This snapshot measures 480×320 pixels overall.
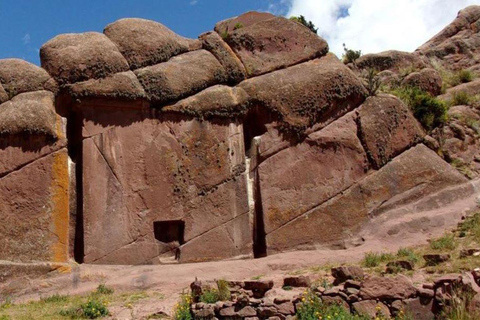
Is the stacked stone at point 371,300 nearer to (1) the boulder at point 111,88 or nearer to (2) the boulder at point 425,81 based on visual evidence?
(1) the boulder at point 111,88

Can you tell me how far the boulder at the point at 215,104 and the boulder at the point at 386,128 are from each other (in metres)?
3.50

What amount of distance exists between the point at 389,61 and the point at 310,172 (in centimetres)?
897

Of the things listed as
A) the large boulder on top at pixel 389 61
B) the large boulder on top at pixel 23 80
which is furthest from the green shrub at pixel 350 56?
the large boulder on top at pixel 23 80

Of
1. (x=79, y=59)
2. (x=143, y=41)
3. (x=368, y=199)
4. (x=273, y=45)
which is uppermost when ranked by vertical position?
(x=143, y=41)

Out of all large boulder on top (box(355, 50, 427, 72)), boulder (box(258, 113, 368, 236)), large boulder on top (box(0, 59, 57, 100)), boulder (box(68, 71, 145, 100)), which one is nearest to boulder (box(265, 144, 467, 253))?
boulder (box(258, 113, 368, 236))

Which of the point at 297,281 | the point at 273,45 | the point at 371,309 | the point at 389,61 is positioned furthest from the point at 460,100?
the point at 371,309

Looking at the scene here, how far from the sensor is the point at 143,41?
17438mm

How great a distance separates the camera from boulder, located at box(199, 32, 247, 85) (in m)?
17.8

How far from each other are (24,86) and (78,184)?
2.90 m

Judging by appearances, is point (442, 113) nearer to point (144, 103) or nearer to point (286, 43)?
point (286, 43)

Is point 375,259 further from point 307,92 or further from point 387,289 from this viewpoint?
point 307,92

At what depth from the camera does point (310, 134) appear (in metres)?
17.4

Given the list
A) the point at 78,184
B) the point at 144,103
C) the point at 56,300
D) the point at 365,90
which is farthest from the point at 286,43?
the point at 56,300

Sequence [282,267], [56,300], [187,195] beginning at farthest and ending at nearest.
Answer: [187,195] < [282,267] < [56,300]
